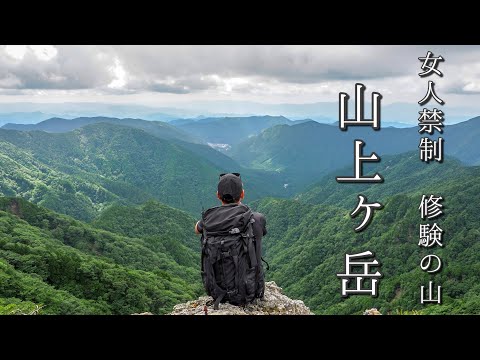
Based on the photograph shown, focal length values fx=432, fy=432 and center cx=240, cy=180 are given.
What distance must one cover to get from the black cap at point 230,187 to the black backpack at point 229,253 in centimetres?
17

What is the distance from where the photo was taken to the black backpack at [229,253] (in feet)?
20.5

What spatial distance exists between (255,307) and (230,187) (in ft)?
7.04

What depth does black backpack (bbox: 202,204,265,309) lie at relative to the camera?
6258mm

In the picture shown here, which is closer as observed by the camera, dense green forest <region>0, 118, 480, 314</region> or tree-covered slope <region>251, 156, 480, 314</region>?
dense green forest <region>0, 118, 480, 314</region>

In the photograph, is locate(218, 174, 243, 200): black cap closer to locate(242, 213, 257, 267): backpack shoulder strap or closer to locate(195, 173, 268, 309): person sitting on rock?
locate(195, 173, 268, 309): person sitting on rock

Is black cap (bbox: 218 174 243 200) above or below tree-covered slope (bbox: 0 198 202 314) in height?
above

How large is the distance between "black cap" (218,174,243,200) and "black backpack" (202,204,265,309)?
166 millimetres

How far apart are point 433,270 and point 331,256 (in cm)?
11031

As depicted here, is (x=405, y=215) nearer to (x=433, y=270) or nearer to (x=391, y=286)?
(x=391, y=286)

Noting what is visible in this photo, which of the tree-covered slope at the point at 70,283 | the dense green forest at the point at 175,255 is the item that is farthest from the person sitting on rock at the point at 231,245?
the tree-covered slope at the point at 70,283

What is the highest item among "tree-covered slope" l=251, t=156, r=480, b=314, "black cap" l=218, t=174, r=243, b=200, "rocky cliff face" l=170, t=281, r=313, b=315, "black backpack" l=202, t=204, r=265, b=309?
"black cap" l=218, t=174, r=243, b=200

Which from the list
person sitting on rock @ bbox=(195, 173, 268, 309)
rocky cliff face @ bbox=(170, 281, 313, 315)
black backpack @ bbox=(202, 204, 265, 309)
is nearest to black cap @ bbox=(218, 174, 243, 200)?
person sitting on rock @ bbox=(195, 173, 268, 309)

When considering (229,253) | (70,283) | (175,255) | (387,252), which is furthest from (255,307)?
(387,252)

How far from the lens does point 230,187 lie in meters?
6.42
